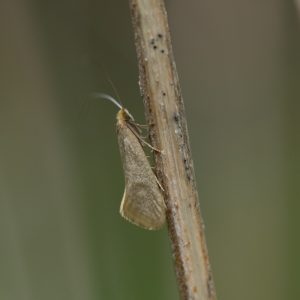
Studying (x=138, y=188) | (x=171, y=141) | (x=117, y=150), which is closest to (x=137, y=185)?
(x=138, y=188)

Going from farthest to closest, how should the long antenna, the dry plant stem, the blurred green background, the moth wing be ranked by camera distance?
1. the blurred green background
2. the long antenna
3. the moth wing
4. the dry plant stem

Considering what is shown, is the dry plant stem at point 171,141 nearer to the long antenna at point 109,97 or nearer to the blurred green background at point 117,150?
the long antenna at point 109,97

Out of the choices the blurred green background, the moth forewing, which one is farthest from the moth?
the blurred green background

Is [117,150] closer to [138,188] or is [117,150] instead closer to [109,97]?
[109,97]

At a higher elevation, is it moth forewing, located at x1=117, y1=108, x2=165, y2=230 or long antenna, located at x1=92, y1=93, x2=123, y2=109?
long antenna, located at x1=92, y1=93, x2=123, y2=109

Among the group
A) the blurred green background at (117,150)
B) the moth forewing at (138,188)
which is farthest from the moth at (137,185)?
the blurred green background at (117,150)

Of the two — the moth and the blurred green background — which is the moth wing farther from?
the blurred green background
